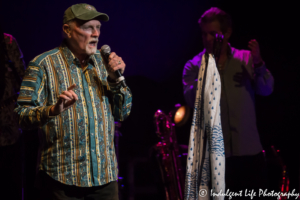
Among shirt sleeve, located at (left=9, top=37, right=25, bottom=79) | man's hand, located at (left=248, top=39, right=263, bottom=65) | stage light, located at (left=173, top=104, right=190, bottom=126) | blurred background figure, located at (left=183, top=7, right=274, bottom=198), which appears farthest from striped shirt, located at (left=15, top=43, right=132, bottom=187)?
stage light, located at (left=173, top=104, right=190, bottom=126)

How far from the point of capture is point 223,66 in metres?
2.60

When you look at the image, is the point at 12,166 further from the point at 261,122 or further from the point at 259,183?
the point at 261,122

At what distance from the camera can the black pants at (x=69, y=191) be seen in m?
1.62

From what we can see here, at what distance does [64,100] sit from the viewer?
4.80ft

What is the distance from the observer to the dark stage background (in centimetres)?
325

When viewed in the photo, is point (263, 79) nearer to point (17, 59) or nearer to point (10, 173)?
point (17, 59)

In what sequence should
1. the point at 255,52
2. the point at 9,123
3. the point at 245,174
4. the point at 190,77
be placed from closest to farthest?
1. the point at 245,174
2. the point at 255,52
3. the point at 9,123
4. the point at 190,77

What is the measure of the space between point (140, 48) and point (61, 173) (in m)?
2.25

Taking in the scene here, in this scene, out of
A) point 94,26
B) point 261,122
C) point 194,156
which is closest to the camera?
point 94,26

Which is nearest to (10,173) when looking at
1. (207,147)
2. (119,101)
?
(119,101)

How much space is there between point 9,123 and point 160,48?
6.03ft

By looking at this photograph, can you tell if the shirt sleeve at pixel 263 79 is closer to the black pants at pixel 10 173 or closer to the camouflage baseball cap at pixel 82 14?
the camouflage baseball cap at pixel 82 14

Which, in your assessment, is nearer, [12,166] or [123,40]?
[12,166]

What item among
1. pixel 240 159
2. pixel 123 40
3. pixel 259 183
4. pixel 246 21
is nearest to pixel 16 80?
pixel 123 40
